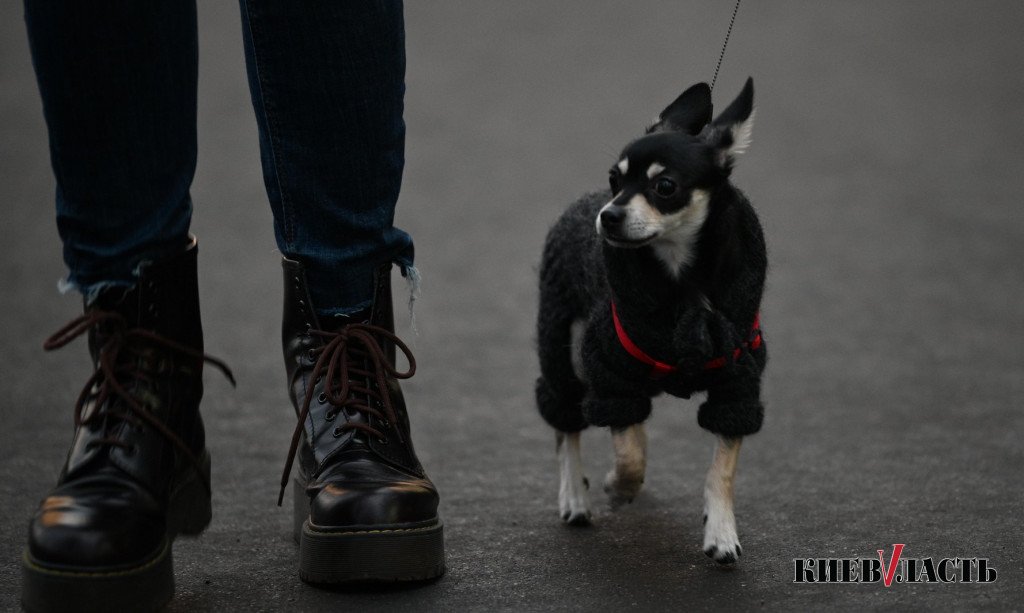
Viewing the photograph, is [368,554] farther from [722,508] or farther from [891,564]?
[891,564]

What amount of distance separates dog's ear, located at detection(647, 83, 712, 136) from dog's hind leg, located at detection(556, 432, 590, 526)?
2.12ft

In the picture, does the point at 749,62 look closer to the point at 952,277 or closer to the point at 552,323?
the point at 952,277

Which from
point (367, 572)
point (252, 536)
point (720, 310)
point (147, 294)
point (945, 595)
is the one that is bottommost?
point (252, 536)

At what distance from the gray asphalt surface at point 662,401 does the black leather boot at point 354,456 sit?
0.06 m

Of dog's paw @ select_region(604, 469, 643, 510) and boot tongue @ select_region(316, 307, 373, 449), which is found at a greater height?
boot tongue @ select_region(316, 307, 373, 449)

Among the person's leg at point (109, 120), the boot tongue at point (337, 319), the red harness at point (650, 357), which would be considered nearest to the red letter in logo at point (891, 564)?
the red harness at point (650, 357)

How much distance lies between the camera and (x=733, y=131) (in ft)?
6.20

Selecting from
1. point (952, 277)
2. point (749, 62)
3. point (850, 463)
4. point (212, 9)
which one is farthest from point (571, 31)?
point (850, 463)

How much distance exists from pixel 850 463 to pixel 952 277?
2.03 meters

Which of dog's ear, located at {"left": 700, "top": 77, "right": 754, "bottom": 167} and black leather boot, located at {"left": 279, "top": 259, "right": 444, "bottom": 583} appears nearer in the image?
black leather boot, located at {"left": 279, "top": 259, "right": 444, "bottom": 583}

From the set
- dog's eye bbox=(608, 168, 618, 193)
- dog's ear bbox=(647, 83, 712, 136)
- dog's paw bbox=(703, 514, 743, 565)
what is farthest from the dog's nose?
dog's paw bbox=(703, 514, 743, 565)

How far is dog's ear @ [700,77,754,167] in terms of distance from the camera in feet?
6.21

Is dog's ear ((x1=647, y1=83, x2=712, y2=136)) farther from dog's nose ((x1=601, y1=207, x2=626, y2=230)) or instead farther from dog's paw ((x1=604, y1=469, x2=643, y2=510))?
dog's paw ((x1=604, y1=469, x2=643, y2=510))

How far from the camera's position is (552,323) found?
2250 mm
